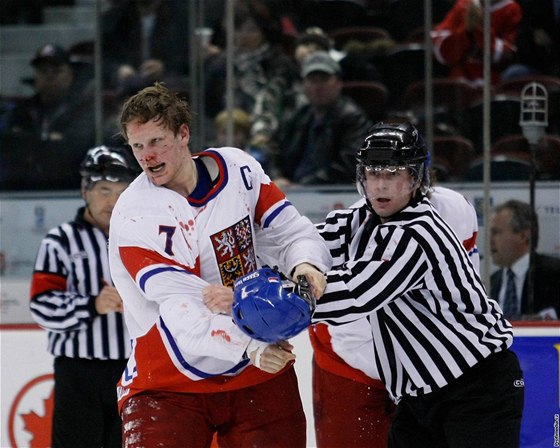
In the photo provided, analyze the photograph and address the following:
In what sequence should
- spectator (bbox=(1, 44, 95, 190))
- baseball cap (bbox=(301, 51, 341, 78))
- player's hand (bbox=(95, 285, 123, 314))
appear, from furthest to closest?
baseball cap (bbox=(301, 51, 341, 78))
spectator (bbox=(1, 44, 95, 190))
player's hand (bbox=(95, 285, 123, 314))

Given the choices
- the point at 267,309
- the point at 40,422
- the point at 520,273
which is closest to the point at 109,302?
the point at 40,422

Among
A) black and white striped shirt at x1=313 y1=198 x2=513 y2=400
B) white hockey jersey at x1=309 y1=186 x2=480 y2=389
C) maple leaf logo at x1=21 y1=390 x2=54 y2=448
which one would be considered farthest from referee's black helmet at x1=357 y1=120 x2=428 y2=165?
maple leaf logo at x1=21 y1=390 x2=54 y2=448

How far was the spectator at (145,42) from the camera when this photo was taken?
16.8 feet

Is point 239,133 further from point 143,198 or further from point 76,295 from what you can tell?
point 143,198

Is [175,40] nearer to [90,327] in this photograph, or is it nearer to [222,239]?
[90,327]

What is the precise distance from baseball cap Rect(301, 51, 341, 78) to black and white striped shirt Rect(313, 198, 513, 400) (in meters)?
2.44

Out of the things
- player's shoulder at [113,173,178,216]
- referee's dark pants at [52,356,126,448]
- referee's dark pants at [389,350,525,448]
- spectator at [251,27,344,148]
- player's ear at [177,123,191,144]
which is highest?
spectator at [251,27,344,148]

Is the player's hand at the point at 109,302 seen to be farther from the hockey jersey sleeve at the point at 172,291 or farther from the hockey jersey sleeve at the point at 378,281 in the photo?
the hockey jersey sleeve at the point at 378,281

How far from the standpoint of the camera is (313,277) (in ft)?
7.80

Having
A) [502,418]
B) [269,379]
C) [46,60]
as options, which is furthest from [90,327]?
[46,60]

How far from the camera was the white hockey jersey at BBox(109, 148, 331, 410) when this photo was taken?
2.36 meters

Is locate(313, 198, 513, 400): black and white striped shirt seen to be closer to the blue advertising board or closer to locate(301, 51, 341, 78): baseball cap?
the blue advertising board

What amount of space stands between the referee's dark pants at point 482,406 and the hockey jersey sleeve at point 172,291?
1.69 feet

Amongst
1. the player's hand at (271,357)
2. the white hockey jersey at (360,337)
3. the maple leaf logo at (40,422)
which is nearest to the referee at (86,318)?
the maple leaf logo at (40,422)
